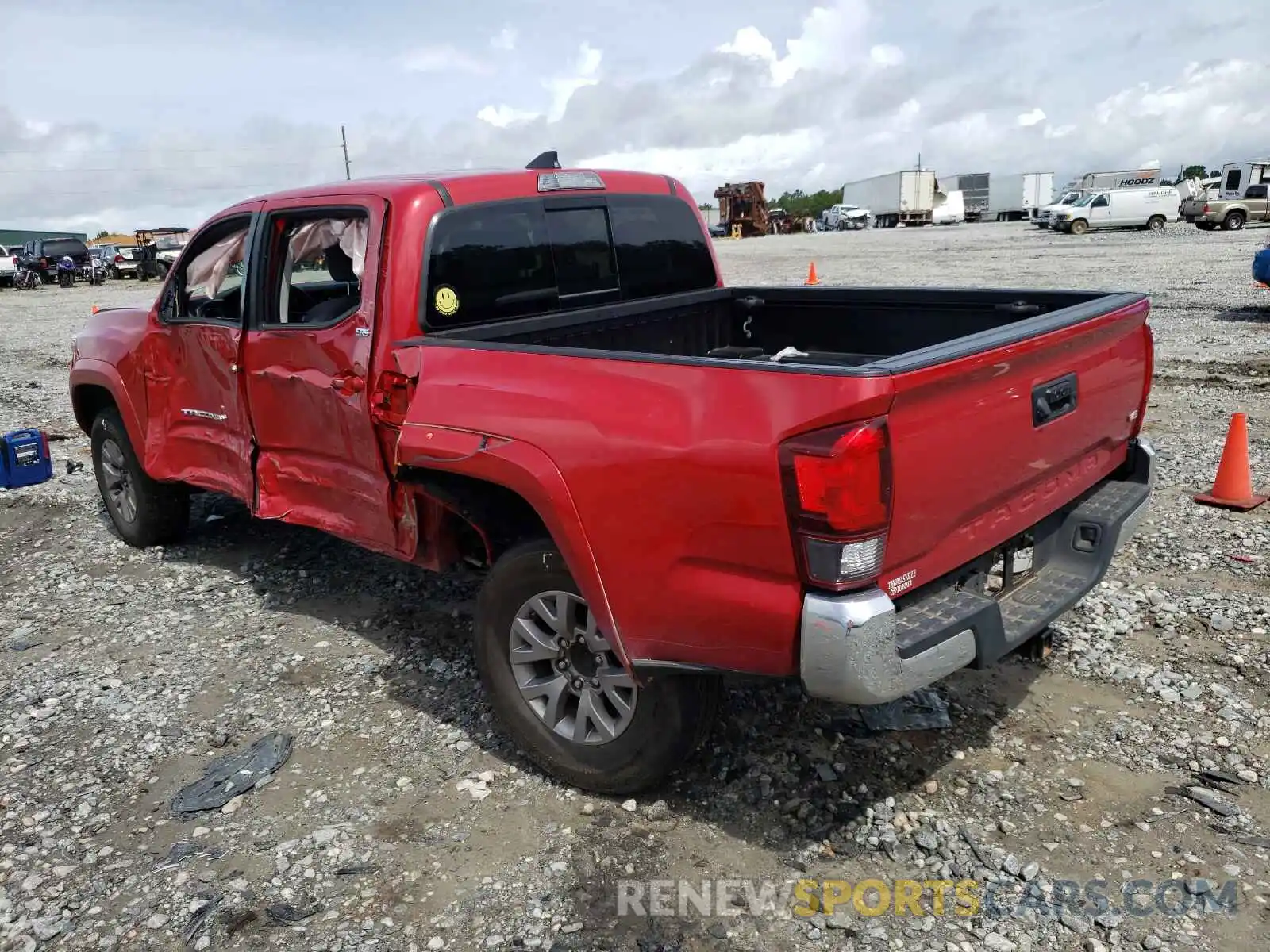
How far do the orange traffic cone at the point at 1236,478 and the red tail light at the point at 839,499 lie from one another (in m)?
4.40

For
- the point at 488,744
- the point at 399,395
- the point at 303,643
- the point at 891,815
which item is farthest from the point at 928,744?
the point at 303,643

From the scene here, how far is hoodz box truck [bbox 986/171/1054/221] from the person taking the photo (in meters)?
58.7

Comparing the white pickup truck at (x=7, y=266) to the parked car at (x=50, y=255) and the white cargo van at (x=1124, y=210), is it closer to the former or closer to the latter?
the parked car at (x=50, y=255)

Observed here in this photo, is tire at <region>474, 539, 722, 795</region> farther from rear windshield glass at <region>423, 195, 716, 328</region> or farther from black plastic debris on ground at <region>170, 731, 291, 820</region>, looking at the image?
rear windshield glass at <region>423, 195, 716, 328</region>

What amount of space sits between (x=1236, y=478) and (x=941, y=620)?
4.21 metres

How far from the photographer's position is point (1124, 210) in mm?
39062

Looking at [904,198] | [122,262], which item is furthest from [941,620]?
[904,198]

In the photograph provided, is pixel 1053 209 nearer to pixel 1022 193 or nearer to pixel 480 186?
pixel 1022 193

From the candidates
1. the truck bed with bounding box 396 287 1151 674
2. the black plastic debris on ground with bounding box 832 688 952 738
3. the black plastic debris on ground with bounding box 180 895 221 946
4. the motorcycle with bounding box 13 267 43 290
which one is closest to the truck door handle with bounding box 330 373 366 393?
the truck bed with bounding box 396 287 1151 674

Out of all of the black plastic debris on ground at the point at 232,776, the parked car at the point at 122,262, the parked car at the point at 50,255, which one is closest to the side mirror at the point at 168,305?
the black plastic debris on ground at the point at 232,776

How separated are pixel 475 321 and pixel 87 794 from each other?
2.27 metres

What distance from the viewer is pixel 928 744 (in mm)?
3633

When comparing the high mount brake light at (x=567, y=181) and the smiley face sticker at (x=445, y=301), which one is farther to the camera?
the high mount brake light at (x=567, y=181)

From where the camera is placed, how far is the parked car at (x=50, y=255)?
36938mm
